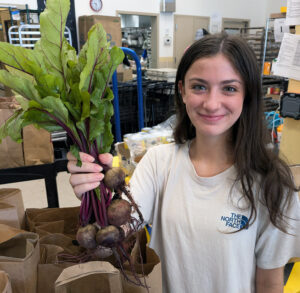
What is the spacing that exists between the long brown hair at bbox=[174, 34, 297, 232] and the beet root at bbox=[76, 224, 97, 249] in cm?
47

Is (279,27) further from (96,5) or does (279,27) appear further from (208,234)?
(96,5)

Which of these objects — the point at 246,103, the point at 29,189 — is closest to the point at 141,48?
the point at 29,189

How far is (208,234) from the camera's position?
878mm

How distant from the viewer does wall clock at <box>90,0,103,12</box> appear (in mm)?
5699

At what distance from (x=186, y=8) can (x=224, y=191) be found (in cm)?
717

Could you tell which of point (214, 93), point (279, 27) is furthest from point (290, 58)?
point (214, 93)

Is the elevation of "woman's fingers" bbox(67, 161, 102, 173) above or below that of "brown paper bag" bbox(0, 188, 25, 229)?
above

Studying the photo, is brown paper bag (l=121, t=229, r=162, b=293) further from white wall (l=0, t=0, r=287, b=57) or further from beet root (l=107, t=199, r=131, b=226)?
white wall (l=0, t=0, r=287, b=57)

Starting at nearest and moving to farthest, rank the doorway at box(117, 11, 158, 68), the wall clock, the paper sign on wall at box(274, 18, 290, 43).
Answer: the paper sign on wall at box(274, 18, 290, 43), the wall clock, the doorway at box(117, 11, 158, 68)

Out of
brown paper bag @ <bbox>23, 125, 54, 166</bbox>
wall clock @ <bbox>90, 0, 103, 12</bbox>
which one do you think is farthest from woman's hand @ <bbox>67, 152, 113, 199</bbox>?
wall clock @ <bbox>90, 0, 103, 12</bbox>

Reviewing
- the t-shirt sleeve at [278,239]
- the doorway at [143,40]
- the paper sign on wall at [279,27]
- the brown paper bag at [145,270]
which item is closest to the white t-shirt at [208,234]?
the t-shirt sleeve at [278,239]

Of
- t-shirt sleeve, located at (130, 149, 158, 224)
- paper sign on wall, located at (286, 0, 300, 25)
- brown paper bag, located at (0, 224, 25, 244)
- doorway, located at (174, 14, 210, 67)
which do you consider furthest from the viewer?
doorway, located at (174, 14, 210, 67)

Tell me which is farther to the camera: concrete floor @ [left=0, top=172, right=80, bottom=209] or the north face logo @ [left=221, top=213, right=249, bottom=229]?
concrete floor @ [left=0, top=172, right=80, bottom=209]

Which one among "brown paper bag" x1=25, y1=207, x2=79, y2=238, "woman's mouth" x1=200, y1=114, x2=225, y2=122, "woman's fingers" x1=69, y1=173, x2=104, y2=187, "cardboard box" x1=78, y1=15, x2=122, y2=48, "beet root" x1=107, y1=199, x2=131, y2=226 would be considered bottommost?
"brown paper bag" x1=25, y1=207, x2=79, y2=238
